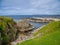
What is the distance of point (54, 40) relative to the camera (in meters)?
7.78

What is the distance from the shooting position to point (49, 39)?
7891mm

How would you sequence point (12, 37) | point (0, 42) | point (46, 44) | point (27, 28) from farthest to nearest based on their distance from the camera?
point (27, 28)
point (12, 37)
point (0, 42)
point (46, 44)

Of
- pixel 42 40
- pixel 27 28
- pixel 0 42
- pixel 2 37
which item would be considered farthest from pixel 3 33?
pixel 27 28

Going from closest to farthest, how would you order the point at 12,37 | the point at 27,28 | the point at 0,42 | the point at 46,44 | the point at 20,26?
the point at 46,44
the point at 0,42
the point at 12,37
the point at 20,26
the point at 27,28

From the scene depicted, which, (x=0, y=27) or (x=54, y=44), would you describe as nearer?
(x=54, y=44)

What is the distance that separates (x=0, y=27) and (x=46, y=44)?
6241 mm

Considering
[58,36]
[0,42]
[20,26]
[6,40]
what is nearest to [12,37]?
[6,40]

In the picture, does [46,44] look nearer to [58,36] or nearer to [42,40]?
[42,40]

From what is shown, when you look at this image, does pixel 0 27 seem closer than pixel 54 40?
No

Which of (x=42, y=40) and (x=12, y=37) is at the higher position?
(x=42, y=40)

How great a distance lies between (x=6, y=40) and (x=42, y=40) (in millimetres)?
5584

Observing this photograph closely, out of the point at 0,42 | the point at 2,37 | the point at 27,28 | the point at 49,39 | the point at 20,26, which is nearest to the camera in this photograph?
the point at 49,39

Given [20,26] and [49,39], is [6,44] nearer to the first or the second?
[49,39]

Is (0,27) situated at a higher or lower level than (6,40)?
higher
